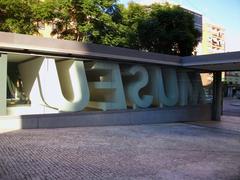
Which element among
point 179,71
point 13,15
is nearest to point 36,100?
point 179,71

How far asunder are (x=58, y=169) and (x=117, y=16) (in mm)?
22047

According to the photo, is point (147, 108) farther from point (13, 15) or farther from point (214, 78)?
point (13, 15)

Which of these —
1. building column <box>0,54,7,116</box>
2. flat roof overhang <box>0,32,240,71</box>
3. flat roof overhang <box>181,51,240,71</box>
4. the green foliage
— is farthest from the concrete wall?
the green foliage

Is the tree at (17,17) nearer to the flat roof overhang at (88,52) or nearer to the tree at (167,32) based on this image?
the tree at (167,32)

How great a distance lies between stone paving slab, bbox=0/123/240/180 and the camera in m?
5.55

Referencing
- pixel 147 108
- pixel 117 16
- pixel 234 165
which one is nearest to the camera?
pixel 234 165

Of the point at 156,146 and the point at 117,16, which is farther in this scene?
the point at 117,16

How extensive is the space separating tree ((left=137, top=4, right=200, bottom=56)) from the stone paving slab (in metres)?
18.1

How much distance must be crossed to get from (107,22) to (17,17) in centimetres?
714

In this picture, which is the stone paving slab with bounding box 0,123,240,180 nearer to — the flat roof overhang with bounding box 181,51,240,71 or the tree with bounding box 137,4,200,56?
the flat roof overhang with bounding box 181,51,240,71

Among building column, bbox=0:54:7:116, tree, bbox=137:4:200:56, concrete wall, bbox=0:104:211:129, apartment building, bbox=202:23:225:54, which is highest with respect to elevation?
apartment building, bbox=202:23:225:54

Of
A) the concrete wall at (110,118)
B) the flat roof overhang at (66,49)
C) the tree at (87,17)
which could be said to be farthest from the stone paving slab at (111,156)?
the tree at (87,17)

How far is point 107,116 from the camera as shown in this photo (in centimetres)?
1208

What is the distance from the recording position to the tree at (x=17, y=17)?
23406 millimetres
